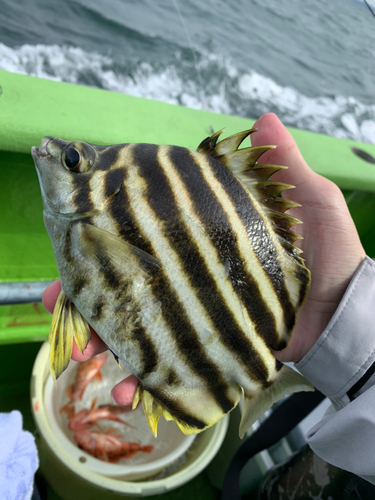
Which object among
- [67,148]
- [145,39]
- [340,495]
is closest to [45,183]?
[67,148]

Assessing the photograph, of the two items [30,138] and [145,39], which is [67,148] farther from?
[145,39]

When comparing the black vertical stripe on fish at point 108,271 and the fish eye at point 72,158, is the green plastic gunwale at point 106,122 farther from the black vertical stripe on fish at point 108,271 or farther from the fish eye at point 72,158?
the black vertical stripe on fish at point 108,271

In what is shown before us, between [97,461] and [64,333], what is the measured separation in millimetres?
1039

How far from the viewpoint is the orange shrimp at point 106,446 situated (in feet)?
6.53

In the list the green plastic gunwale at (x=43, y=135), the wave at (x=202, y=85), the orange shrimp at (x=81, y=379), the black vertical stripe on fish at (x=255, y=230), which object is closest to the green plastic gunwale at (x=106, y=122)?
the green plastic gunwale at (x=43, y=135)

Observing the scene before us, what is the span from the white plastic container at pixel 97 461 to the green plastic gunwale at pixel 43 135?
364 mm

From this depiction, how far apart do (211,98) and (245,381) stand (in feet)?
14.8

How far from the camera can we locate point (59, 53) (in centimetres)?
406

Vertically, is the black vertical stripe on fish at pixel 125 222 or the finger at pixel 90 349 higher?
the black vertical stripe on fish at pixel 125 222

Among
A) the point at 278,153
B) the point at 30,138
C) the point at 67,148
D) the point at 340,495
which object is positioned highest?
the point at 278,153

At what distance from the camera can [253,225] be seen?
3.19ft

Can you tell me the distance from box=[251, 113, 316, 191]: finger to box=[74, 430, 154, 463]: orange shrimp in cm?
177

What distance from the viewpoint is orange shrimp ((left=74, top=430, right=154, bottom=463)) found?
6.53ft

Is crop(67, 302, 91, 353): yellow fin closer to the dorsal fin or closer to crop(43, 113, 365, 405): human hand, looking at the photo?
crop(43, 113, 365, 405): human hand
